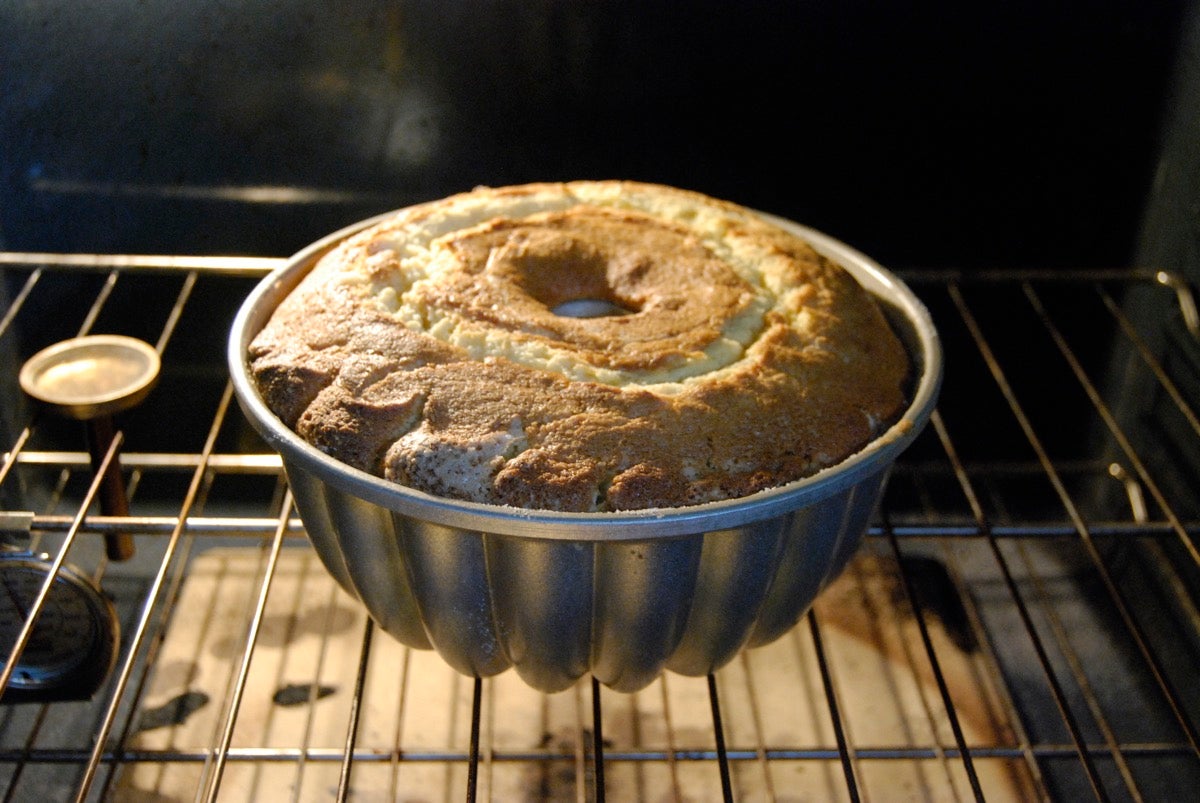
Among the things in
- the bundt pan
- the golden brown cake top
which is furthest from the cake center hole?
the bundt pan

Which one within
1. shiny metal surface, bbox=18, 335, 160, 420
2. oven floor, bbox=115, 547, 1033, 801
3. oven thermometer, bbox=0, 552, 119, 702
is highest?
shiny metal surface, bbox=18, 335, 160, 420

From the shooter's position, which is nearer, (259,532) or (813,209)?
(259,532)

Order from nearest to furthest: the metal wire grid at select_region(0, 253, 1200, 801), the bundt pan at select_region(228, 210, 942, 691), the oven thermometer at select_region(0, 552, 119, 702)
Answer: the bundt pan at select_region(228, 210, 942, 691), the oven thermometer at select_region(0, 552, 119, 702), the metal wire grid at select_region(0, 253, 1200, 801)

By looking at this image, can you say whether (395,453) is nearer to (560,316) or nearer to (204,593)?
(560,316)

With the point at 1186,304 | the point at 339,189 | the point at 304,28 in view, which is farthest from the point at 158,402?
the point at 1186,304

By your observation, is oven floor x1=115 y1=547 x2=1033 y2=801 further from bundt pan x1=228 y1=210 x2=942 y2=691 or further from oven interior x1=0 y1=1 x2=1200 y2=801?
bundt pan x1=228 y1=210 x2=942 y2=691

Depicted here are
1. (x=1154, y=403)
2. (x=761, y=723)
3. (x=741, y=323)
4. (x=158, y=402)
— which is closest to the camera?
(x=741, y=323)

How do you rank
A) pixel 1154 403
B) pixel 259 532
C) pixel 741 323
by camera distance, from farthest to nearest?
pixel 1154 403, pixel 259 532, pixel 741 323

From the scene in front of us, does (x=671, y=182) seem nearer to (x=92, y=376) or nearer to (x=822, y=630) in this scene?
(x=822, y=630)
